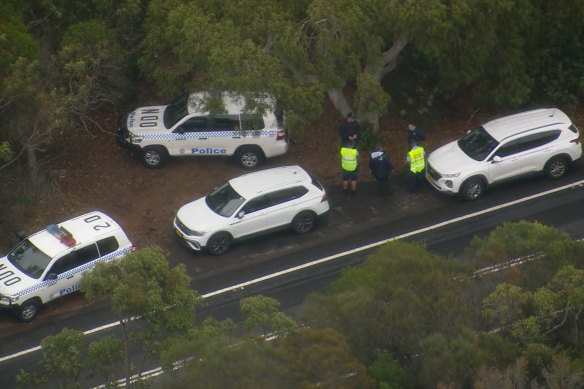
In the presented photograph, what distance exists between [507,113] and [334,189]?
19.0 feet

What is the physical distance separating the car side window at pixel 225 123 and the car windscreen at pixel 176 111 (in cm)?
80

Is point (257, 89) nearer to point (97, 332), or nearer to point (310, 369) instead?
point (97, 332)

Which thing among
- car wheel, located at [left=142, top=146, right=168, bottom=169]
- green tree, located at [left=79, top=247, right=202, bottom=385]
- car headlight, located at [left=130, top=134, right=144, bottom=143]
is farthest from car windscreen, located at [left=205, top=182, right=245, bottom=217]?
green tree, located at [left=79, top=247, right=202, bottom=385]

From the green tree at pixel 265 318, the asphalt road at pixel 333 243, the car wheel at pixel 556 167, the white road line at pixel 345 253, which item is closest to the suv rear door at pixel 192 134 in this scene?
the asphalt road at pixel 333 243

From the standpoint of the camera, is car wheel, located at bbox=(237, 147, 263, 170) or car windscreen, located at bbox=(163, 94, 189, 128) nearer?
car windscreen, located at bbox=(163, 94, 189, 128)

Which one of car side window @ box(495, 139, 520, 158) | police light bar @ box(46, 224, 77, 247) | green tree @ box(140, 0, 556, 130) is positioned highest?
green tree @ box(140, 0, 556, 130)

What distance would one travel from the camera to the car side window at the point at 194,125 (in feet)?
84.5

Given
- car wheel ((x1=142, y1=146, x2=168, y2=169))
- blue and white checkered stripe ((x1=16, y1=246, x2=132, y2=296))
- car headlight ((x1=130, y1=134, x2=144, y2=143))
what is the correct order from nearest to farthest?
blue and white checkered stripe ((x1=16, y1=246, x2=132, y2=296))
car headlight ((x1=130, y1=134, x2=144, y2=143))
car wheel ((x1=142, y1=146, x2=168, y2=169))

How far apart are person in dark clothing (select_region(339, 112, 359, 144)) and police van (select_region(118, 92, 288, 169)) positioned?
149cm

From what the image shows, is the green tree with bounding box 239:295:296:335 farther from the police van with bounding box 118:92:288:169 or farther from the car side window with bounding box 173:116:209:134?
the car side window with bounding box 173:116:209:134

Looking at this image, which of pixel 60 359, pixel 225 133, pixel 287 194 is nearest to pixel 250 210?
pixel 287 194

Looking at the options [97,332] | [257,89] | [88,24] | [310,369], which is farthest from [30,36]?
[310,369]

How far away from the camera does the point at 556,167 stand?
2486cm

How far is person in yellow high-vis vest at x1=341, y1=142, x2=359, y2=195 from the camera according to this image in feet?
80.3
